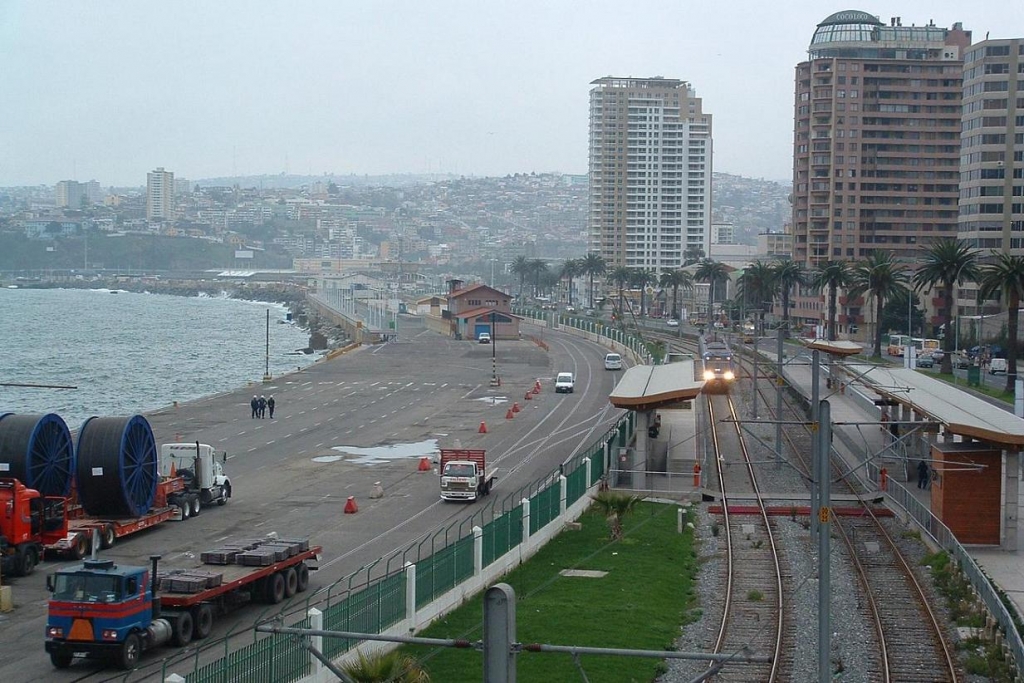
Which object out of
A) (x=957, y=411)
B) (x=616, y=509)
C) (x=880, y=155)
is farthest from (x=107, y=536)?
(x=880, y=155)

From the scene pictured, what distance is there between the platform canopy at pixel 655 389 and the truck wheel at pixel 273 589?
16.2m

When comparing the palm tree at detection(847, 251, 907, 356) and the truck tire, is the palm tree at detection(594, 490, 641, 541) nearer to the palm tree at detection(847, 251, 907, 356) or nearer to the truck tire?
the truck tire

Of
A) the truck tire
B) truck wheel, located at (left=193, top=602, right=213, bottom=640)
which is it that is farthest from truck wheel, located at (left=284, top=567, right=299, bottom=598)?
truck wheel, located at (left=193, top=602, right=213, bottom=640)

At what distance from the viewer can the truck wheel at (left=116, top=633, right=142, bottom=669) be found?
19219mm

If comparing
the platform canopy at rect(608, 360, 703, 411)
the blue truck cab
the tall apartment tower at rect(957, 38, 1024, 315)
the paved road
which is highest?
the tall apartment tower at rect(957, 38, 1024, 315)

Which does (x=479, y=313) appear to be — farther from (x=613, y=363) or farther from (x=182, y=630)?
(x=182, y=630)

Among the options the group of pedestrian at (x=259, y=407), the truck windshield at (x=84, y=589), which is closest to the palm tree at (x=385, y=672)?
the truck windshield at (x=84, y=589)

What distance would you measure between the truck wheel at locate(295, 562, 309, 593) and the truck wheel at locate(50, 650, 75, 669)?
535 centimetres

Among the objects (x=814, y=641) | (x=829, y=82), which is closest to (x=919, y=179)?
(x=829, y=82)

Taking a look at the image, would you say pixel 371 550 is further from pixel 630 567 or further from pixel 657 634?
pixel 657 634

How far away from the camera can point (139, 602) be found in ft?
64.3

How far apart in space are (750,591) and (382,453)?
75.0ft

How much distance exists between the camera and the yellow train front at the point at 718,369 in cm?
6994

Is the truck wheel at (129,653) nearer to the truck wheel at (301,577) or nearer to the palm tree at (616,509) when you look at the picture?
the truck wheel at (301,577)
